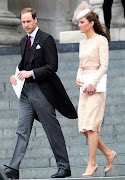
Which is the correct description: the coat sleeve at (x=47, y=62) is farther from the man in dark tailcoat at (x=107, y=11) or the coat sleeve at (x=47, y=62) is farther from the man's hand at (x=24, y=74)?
the man in dark tailcoat at (x=107, y=11)

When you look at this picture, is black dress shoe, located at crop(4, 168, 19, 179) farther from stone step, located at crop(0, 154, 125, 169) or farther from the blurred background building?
the blurred background building

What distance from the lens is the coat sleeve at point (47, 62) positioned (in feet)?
23.2

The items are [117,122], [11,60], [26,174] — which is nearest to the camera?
[26,174]

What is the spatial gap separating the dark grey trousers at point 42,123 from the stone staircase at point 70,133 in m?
0.41

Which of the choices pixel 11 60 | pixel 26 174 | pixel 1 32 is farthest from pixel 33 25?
pixel 1 32

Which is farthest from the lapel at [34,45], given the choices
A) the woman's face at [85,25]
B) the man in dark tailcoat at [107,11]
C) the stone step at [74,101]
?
the man in dark tailcoat at [107,11]

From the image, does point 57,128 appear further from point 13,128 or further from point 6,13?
point 6,13

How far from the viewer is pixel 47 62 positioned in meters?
7.14

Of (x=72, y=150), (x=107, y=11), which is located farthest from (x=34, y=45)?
(x=107, y=11)

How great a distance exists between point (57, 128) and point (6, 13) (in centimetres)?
974

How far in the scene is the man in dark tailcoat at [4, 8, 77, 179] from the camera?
709 cm

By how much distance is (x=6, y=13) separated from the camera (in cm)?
1656

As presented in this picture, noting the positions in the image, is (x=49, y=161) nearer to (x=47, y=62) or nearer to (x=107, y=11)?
(x=47, y=62)

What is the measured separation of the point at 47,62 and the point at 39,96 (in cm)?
35
